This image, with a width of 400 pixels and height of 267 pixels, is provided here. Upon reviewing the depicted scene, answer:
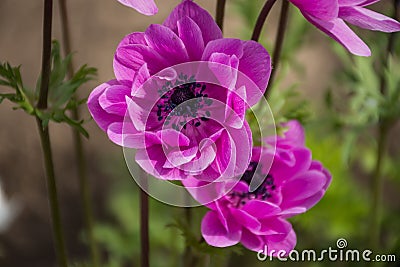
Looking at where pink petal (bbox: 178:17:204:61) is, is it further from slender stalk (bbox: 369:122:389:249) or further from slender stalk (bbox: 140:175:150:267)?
slender stalk (bbox: 369:122:389:249)

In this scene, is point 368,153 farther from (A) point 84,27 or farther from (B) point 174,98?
(B) point 174,98

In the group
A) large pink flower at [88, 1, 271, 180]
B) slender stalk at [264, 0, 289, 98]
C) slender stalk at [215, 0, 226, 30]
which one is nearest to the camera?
large pink flower at [88, 1, 271, 180]

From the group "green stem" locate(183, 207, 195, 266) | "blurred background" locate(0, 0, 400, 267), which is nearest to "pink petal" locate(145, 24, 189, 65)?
"green stem" locate(183, 207, 195, 266)

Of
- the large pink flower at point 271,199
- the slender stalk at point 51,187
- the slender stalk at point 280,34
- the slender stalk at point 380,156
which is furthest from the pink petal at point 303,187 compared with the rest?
the slender stalk at point 380,156

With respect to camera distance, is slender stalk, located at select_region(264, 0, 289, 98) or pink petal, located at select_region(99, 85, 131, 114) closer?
pink petal, located at select_region(99, 85, 131, 114)

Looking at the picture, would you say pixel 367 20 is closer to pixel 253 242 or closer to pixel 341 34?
pixel 341 34

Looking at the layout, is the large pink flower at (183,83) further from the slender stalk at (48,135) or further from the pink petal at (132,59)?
the slender stalk at (48,135)

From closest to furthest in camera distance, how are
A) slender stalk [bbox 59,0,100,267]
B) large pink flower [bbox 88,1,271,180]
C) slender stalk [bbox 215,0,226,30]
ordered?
large pink flower [bbox 88,1,271,180] → slender stalk [bbox 215,0,226,30] → slender stalk [bbox 59,0,100,267]
